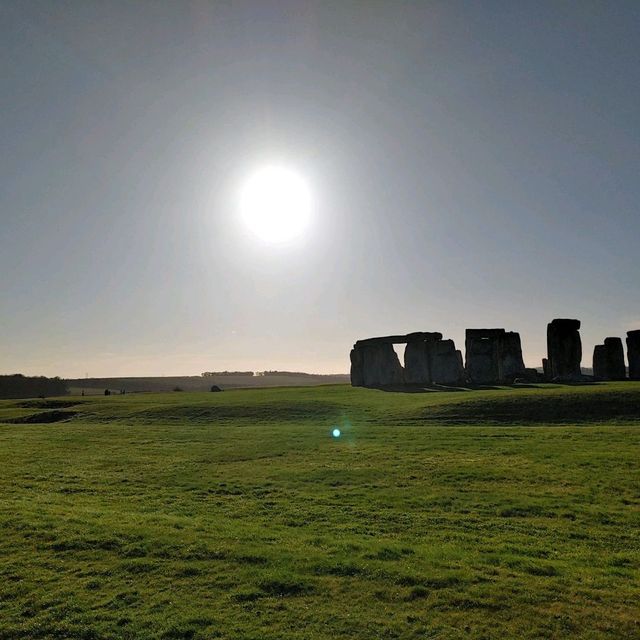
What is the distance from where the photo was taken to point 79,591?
1004 cm

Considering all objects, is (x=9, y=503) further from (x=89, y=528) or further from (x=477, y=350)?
(x=477, y=350)

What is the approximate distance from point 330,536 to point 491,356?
141 feet

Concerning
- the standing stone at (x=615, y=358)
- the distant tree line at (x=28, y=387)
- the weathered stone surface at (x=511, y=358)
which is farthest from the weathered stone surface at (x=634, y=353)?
the distant tree line at (x=28, y=387)

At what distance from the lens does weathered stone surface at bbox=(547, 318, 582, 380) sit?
46250 millimetres

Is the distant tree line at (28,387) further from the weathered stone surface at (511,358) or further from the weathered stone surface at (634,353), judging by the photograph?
the weathered stone surface at (634,353)

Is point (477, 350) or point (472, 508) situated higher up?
point (477, 350)

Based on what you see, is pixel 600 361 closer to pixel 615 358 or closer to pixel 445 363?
pixel 615 358

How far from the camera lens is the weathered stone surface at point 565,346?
4625 cm

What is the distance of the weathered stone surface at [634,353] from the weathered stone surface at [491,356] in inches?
375

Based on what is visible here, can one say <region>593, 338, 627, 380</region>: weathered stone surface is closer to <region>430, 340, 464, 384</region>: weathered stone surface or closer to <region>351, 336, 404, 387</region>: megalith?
<region>430, 340, 464, 384</region>: weathered stone surface

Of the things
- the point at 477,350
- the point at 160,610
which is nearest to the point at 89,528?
the point at 160,610

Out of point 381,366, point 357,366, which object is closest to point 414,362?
point 381,366

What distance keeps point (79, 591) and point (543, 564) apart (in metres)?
9.15

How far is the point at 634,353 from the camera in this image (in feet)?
151
